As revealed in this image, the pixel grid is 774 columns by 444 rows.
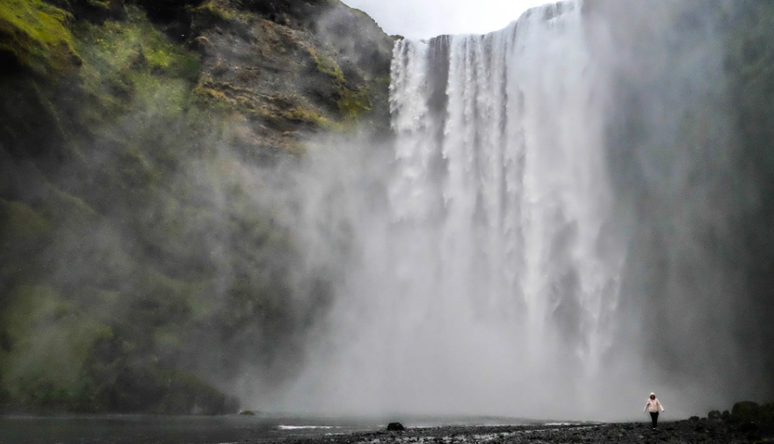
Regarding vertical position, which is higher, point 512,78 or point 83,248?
point 512,78

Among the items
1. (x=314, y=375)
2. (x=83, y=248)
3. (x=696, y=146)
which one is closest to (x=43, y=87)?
(x=83, y=248)

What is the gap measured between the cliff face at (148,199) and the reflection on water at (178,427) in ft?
11.0

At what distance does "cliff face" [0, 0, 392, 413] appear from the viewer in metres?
25.3

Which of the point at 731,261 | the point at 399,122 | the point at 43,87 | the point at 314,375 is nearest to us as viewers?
the point at 731,261

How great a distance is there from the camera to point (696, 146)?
2609 centimetres

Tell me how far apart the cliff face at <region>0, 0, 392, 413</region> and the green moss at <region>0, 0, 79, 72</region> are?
8 centimetres

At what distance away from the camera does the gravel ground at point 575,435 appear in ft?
48.1

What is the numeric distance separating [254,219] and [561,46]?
20.0 meters

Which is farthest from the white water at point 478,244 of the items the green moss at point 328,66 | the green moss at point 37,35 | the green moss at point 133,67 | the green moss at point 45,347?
the green moss at point 37,35

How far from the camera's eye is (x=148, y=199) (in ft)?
95.8

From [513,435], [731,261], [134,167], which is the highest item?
[134,167]

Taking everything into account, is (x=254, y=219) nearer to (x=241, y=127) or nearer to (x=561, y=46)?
(x=241, y=127)

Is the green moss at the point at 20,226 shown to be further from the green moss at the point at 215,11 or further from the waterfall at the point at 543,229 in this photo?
the green moss at the point at 215,11

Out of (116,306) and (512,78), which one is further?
(512,78)
